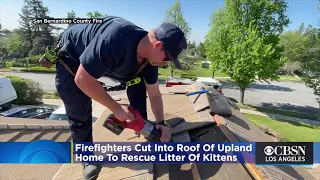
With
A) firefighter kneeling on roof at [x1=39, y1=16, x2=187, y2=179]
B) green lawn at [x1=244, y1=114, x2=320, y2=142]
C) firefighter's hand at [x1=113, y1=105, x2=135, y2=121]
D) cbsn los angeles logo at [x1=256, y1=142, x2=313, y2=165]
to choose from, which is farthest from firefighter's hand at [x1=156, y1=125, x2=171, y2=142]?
green lawn at [x1=244, y1=114, x2=320, y2=142]

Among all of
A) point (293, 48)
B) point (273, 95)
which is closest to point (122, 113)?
point (273, 95)

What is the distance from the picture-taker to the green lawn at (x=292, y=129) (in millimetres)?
12621

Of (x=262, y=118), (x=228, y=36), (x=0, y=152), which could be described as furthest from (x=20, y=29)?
(x=0, y=152)

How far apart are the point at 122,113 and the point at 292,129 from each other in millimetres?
15040

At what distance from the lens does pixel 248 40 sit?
16750 millimetres

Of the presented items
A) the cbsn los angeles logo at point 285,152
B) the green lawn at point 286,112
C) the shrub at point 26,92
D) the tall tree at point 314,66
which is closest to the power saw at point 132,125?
the cbsn los angeles logo at point 285,152

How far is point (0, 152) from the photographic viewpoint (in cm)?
344

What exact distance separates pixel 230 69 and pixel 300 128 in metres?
6.30

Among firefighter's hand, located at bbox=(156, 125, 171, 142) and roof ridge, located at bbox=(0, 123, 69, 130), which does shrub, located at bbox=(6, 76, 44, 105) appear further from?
firefighter's hand, located at bbox=(156, 125, 171, 142)

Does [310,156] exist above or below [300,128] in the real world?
above

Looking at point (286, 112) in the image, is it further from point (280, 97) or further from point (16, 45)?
point (16, 45)

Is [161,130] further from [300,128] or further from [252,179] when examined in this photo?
[300,128]

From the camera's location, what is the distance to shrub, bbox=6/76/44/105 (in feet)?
54.6

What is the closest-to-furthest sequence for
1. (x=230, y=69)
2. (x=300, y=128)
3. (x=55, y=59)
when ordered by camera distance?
(x=55, y=59), (x=300, y=128), (x=230, y=69)
